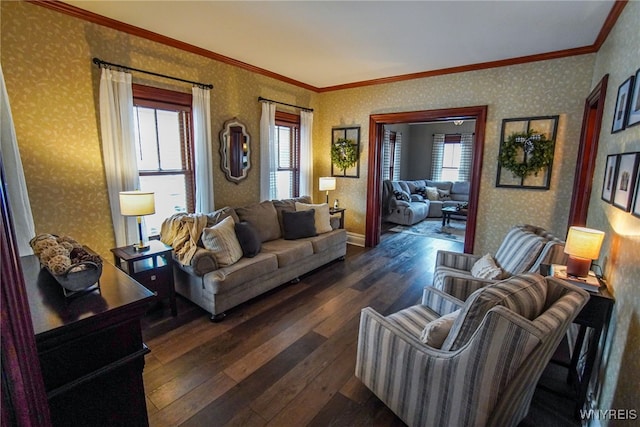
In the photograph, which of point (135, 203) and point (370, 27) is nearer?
point (135, 203)

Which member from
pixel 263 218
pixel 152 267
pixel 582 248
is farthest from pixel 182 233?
pixel 582 248

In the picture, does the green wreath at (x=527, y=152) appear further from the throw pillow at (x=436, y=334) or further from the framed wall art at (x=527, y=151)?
the throw pillow at (x=436, y=334)

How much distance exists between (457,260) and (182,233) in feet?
9.23

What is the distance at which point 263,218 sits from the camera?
12.9ft

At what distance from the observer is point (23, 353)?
646 mm

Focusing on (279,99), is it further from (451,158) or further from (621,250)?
(451,158)

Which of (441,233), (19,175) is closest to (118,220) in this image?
(19,175)

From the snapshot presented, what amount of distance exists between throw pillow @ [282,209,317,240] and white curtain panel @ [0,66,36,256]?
249 centimetres

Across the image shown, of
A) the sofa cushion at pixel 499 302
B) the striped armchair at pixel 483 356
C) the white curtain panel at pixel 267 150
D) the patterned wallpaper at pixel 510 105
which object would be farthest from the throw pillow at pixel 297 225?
the sofa cushion at pixel 499 302

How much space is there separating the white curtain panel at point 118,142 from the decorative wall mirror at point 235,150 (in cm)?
113

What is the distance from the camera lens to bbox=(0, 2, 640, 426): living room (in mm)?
1869

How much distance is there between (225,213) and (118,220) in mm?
1055

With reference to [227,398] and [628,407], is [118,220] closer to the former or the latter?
[227,398]

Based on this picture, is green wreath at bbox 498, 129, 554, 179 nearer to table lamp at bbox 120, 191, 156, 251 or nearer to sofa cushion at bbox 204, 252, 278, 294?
sofa cushion at bbox 204, 252, 278, 294
